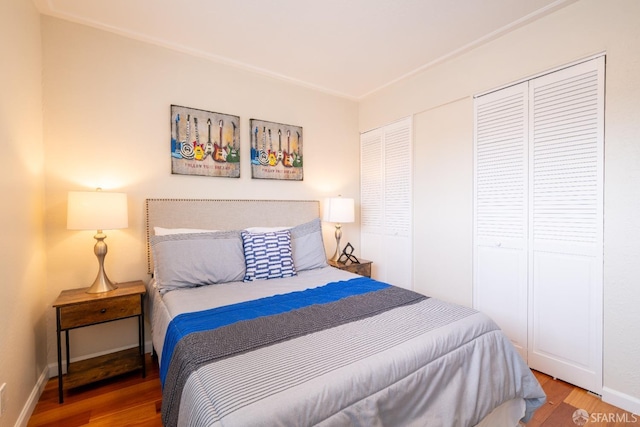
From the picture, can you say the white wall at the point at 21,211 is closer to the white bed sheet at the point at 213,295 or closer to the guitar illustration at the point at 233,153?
the white bed sheet at the point at 213,295

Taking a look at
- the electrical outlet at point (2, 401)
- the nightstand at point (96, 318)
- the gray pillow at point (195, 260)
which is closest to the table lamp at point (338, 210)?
the gray pillow at point (195, 260)

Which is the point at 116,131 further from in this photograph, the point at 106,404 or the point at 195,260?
the point at 106,404

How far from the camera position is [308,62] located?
2805 mm

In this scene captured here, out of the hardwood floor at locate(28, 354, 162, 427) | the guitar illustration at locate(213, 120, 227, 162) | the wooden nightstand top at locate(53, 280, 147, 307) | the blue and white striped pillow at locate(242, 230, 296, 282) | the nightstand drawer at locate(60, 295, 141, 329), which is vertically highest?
the guitar illustration at locate(213, 120, 227, 162)

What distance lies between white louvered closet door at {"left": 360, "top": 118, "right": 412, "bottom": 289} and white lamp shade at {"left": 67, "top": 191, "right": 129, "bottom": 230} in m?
2.60

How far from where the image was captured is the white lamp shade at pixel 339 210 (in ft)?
10.4

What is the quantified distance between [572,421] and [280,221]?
260 centimetres

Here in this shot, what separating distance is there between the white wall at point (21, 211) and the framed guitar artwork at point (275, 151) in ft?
5.23

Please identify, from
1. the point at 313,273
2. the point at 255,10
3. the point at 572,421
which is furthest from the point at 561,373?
the point at 255,10

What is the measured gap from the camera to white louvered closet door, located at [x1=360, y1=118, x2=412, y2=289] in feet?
10.5

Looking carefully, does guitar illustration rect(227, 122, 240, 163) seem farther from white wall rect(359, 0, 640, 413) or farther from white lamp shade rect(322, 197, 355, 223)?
white wall rect(359, 0, 640, 413)

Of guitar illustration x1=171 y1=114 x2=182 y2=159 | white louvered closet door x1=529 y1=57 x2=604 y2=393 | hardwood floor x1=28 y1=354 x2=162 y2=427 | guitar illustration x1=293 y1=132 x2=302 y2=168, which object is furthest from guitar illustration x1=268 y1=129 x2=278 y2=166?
white louvered closet door x1=529 y1=57 x2=604 y2=393

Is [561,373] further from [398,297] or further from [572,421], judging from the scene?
[398,297]

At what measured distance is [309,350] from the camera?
1.22 meters
